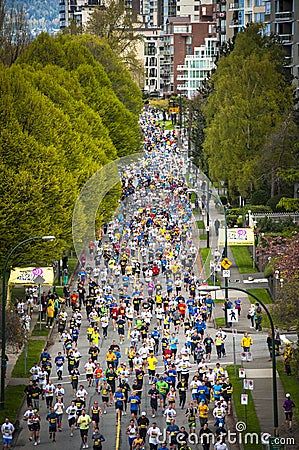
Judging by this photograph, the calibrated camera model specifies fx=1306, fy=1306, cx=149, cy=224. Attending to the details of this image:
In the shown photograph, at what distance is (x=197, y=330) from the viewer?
5331cm

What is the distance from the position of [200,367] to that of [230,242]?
28736mm

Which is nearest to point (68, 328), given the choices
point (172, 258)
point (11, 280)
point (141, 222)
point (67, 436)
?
point (11, 280)

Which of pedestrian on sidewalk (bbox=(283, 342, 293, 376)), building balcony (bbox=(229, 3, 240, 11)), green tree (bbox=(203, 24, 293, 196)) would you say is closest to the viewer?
pedestrian on sidewalk (bbox=(283, 342, 293, 376))

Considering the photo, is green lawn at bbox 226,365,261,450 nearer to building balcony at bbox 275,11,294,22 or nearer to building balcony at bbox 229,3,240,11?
building balcony at bbox 275,11,294,22

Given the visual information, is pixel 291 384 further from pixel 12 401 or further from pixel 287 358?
pixel 12 401

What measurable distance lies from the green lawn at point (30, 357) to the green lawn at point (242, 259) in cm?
1942

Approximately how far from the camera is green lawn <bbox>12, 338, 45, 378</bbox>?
164ft

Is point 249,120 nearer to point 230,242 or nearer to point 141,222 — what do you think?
point 141,222

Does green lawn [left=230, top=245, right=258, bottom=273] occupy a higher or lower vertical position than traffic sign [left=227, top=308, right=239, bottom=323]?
lower

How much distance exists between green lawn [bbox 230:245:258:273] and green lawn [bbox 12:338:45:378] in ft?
63.7

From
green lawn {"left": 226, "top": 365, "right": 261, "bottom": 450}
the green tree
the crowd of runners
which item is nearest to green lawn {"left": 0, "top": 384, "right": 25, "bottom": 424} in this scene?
the crowd of runners

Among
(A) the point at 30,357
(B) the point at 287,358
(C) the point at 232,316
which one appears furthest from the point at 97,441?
(C) the point at 232,316

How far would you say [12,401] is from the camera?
45.0 metres

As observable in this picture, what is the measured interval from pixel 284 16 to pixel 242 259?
4323 centimetres
